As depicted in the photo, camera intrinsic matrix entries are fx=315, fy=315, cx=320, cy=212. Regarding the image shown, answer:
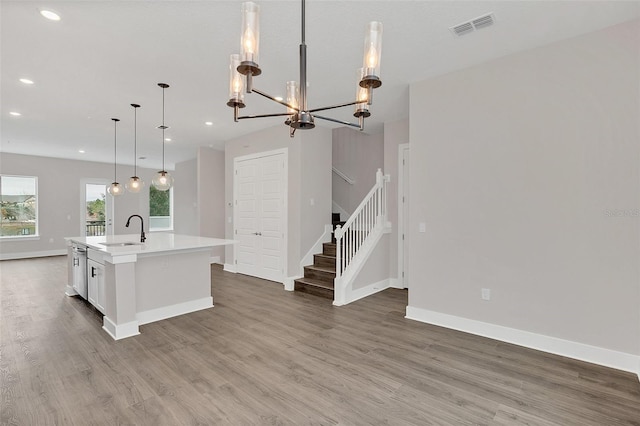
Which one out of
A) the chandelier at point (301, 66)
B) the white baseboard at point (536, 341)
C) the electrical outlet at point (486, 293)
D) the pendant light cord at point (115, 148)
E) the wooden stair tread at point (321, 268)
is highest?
the pendant light cord at point (115, 148)

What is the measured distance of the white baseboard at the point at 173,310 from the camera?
12.6 feet

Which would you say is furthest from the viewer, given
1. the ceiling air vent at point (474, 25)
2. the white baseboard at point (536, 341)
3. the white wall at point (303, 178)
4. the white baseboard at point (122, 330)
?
the white wall at point (303, 178)

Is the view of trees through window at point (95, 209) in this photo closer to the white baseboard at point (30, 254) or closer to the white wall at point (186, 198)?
the white baseboard at point (30, 254)

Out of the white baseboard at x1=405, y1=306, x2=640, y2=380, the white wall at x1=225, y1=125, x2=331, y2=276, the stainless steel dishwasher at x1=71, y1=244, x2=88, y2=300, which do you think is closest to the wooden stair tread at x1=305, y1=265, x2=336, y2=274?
the white wall at x1=225, y1=125, x2=331, y2=276

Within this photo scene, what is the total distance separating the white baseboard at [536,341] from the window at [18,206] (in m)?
10.6

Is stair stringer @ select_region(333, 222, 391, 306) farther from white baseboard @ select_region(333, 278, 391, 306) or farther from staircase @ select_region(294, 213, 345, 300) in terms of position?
staircase @ select_region(294, 213, 345, 300)

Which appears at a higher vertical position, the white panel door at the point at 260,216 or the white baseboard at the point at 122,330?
the white panel door at the point at 260,216

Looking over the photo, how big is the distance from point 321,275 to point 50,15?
4383 mm

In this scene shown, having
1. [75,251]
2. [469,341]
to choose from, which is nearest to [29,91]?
[75,251]

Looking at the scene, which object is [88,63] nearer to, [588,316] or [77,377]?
[77,377]

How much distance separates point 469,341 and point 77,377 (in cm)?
363

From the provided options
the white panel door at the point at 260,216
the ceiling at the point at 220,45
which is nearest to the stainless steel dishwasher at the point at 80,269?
the ceiling at the point at 220,45

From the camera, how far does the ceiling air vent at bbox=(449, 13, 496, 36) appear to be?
262 cm

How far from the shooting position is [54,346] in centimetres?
317
